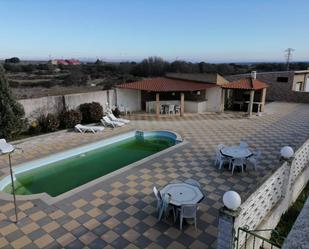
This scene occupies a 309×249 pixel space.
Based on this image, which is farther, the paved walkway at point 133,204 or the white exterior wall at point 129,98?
the white exterior wall at point 129,98

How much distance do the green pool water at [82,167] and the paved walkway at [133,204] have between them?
981 mm

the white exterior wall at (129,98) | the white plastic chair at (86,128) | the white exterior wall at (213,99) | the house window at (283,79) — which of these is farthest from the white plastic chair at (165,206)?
the house window at (283,79)

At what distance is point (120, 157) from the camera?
11.5 meters

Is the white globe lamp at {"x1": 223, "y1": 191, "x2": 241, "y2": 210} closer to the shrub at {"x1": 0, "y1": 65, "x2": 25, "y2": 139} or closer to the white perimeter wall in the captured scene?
the shrub at {"x1": 0, "y1": 65, "x2": 25, "y2": 139}

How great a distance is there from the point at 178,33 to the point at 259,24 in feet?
32.6

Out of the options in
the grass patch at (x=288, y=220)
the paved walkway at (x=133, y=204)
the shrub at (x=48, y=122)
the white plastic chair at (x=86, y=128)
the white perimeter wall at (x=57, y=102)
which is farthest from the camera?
the white plastic chair at (x=86, y=128)

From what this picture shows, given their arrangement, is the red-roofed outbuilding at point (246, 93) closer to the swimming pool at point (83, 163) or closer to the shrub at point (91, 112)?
the swimming pool at point (83, 163)

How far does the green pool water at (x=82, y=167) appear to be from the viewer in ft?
28.8

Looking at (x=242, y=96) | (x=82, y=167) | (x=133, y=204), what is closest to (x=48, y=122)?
(x=82, y=167)

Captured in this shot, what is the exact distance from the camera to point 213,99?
1967 cm

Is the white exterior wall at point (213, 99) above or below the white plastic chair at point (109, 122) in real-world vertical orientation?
above

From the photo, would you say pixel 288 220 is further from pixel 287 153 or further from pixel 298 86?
pixel 298 86

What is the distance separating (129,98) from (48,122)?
6.91 m

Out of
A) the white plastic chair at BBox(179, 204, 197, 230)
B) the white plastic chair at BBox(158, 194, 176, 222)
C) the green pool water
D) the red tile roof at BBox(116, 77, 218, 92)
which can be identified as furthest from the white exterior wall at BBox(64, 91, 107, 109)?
the white plastic chair at BBox(179, 204, 197, 230)
